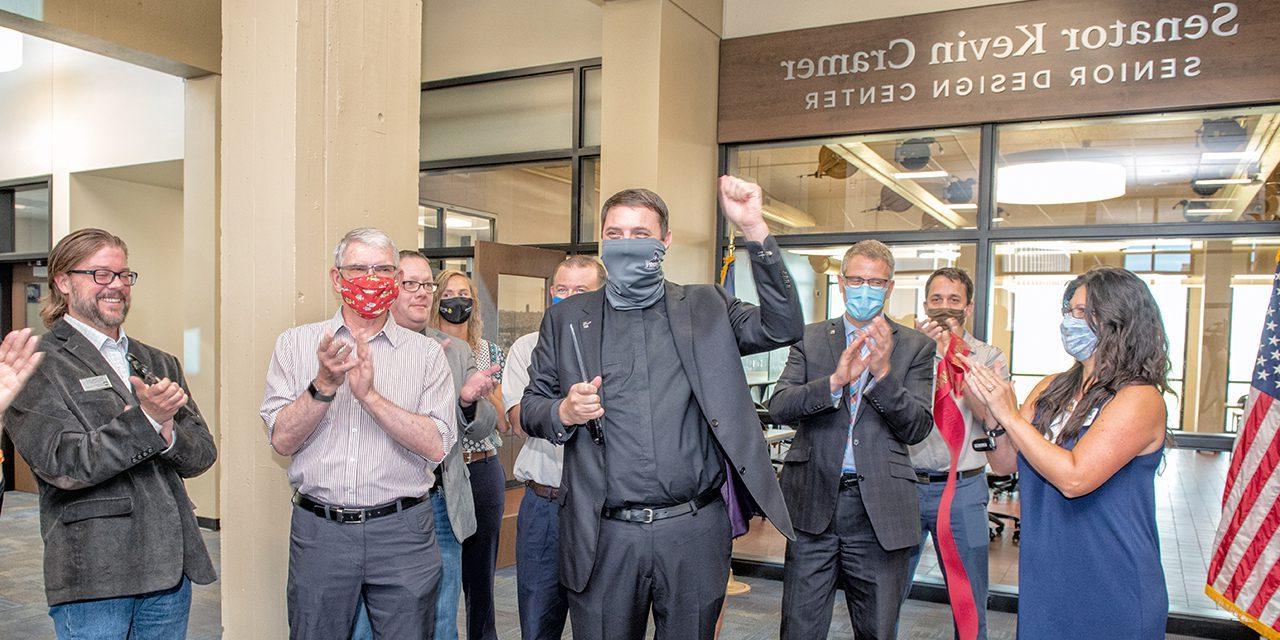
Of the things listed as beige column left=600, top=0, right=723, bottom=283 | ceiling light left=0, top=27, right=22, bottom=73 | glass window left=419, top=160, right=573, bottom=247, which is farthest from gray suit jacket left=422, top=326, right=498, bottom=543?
ceiling light left=0, top=27, right=22, bottom=73

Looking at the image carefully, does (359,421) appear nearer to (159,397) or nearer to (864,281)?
(159,397)

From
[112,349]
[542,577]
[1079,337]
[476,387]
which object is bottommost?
[542,577]

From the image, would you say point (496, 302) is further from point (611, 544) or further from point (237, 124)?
point (611, 544)

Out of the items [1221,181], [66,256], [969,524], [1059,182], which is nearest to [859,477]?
[969,524]

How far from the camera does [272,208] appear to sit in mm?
2932

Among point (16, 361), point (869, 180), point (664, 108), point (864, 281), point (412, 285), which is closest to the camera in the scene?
point (16, 361)

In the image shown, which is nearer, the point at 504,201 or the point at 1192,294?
the point at 1192,294

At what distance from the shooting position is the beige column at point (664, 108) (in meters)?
5.43

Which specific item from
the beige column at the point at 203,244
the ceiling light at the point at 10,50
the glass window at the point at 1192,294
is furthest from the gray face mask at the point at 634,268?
the ceiling light at the point at 10,50

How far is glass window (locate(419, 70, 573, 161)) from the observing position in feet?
20.8

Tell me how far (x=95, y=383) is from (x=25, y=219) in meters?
7.23

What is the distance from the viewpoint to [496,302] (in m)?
5.63

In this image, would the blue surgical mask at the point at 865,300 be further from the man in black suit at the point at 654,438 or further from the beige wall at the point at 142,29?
the beige wall at the point at 142,29

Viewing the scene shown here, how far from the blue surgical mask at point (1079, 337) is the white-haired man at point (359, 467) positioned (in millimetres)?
1799
